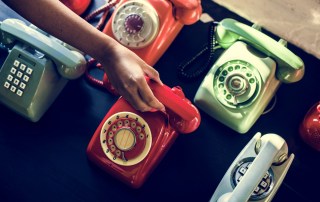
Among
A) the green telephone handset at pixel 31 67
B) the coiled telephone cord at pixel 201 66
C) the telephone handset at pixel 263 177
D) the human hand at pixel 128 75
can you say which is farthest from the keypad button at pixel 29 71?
the telephone handset at pixel 263 177

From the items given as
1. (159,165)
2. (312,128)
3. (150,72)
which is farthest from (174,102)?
(312,128)

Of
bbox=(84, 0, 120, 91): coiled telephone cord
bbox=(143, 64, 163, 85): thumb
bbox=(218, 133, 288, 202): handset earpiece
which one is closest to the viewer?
bbox=(218, 133, 288, 202): handset earpiece

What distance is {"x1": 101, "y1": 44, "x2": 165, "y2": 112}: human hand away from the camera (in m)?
0.72

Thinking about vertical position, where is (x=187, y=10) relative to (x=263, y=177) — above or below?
above

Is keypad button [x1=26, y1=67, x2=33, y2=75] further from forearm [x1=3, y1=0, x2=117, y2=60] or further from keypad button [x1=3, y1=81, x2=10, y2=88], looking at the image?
forearm [x1=3, y1=0, x2=117, y2=60]

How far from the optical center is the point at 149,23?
0.94 meters

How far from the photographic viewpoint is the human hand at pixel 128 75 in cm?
72

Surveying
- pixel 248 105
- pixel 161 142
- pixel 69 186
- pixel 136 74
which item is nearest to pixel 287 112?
pixel 248 105

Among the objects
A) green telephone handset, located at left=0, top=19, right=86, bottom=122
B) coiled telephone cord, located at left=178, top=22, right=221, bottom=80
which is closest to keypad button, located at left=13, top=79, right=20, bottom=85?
→ green telephone handset, located at left=0, top=19, right=86, bottom=122

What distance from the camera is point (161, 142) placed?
869 millimetres

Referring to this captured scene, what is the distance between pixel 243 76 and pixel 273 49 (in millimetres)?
89

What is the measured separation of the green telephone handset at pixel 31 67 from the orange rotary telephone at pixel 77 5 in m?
0.11

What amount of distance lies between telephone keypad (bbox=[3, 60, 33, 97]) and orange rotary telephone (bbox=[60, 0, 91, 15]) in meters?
0.19

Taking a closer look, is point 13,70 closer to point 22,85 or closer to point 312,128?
point 22,85
